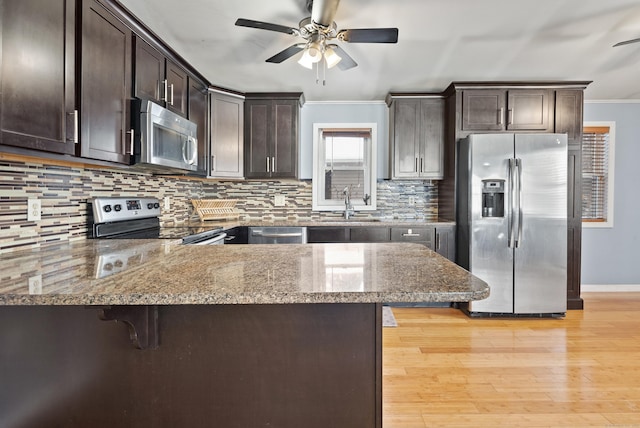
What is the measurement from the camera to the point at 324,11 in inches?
77.5

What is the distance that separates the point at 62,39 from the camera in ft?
5.21

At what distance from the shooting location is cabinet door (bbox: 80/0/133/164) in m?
1.75

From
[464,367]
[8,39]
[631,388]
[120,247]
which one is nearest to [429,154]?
[464,367]

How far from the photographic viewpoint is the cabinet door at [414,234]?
3.63 meters

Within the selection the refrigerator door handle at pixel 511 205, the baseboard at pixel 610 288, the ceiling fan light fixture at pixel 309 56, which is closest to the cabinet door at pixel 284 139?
the ceiling fan light fixture at pixel 309 56

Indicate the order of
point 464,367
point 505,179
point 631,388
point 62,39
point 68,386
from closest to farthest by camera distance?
point 68,386 < point 62,39 < point 631,388 < point 464,367 < point 505,179

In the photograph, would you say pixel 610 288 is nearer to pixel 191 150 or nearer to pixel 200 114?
pixel 191 150

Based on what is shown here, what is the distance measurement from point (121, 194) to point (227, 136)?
1.39 meters

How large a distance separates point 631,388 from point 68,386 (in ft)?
9.63

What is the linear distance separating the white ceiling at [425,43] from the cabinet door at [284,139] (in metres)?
0.20

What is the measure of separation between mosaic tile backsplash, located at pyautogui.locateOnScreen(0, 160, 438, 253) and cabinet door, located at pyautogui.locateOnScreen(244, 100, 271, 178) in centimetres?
36

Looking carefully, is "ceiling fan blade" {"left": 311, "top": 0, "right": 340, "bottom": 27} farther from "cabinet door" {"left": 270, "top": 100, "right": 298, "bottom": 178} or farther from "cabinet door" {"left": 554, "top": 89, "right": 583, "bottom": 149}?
"cabinet door" {"left": 554, "top": 89, "right": 583, "bottom": 149}

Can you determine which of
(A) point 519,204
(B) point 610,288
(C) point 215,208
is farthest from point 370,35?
(B) point 610,288

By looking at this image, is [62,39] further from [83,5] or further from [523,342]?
[523,342]
